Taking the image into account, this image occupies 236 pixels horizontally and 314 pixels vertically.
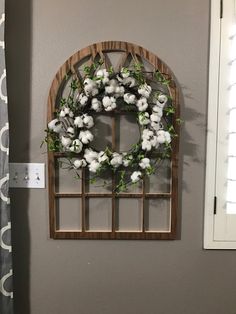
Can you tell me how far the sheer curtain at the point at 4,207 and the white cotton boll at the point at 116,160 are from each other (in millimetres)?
452

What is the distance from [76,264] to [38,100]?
30.0 inches

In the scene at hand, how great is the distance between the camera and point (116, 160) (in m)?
1.29

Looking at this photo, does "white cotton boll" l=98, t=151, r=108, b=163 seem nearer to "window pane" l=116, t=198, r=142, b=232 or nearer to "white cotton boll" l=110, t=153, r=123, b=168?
"white cotton boll" l=110, t=153, r=123, b=168

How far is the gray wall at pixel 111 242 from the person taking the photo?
136 centimetres

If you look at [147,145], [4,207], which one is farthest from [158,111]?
[4,207]

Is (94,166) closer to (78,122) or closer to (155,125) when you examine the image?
(78,122)

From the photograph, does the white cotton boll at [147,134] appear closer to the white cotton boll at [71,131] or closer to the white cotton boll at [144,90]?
the white cotton boll at [144,90]

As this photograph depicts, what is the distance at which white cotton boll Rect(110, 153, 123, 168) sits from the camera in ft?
4.22

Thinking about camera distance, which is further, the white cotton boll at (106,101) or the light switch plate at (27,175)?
the light switch plate at (27,175)

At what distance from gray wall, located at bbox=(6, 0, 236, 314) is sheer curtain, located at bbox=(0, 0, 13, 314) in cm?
7

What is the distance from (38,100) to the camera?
139 centimetres

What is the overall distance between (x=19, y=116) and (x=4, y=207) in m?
0.40

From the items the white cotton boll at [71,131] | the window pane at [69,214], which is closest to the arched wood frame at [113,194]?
the window pane at [69,214]

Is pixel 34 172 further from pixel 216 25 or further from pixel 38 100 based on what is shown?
pixel 216 25
